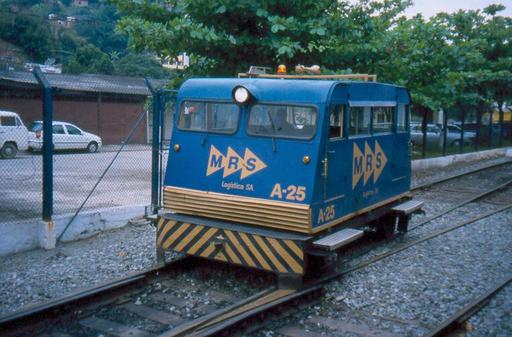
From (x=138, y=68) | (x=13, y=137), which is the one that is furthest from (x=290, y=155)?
(x=138, y=68)

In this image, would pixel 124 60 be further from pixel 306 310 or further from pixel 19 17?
pixel 306 310

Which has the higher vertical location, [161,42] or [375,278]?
[161,42]

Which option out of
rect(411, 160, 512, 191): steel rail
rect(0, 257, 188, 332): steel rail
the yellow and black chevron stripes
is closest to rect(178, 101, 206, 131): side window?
the yellow and black chevron stripes

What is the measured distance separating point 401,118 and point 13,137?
680cm

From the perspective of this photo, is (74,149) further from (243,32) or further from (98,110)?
(243,32)

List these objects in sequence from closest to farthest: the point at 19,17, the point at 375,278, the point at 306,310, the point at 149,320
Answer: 1. the point at 149,320
2. the point at 306,310
3. the point at 375,278
4. the point at 19,17

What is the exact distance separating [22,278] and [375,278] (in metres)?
4.82

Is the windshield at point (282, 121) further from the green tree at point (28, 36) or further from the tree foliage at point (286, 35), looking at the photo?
the green tree at point (28, 36)

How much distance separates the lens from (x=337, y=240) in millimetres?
7137

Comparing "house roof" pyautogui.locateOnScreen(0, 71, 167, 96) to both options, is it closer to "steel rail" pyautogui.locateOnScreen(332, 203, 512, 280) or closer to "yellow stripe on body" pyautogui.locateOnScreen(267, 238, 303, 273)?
"yellow stripe on body" pyautogui.locateOnScreen(267, 238, 303, 273)

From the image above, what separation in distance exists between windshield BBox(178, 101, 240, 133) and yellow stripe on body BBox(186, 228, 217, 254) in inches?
54.4

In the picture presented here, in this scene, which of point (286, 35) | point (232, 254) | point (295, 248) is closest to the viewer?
point (295, 248)

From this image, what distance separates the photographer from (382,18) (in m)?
16.5

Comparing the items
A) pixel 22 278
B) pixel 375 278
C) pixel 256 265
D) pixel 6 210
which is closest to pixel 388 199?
pixel 375 278
